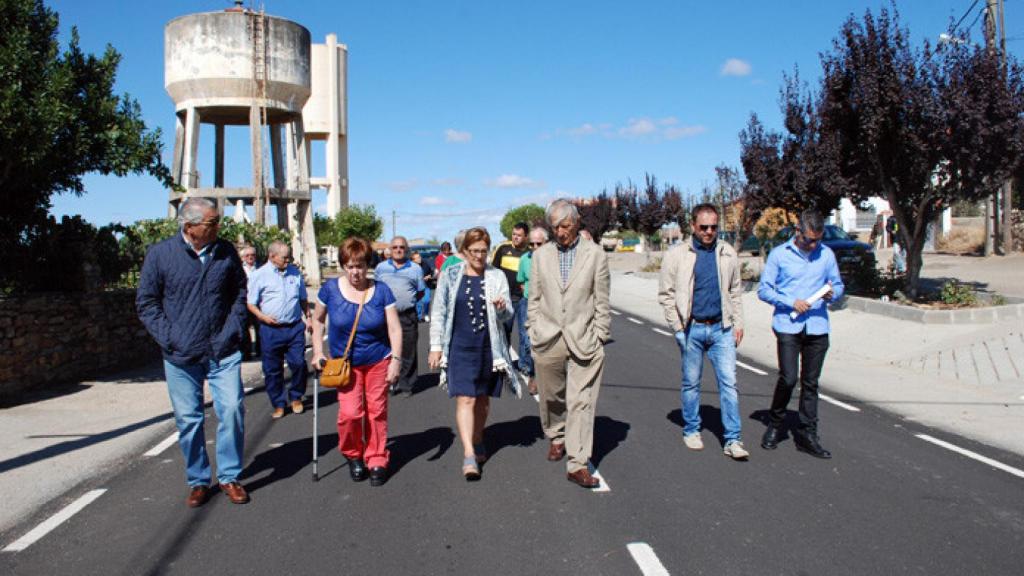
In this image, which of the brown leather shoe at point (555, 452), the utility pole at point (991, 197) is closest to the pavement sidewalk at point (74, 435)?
the brown leather shoe at point (555, 452)

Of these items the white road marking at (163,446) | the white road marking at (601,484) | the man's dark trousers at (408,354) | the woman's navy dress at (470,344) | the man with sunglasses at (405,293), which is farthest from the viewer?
the man's dark trousers at (408,354)

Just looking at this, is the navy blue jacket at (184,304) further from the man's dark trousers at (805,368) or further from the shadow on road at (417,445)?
the man's dark trousers at (805,368)

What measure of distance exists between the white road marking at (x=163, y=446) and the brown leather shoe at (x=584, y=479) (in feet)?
11.8

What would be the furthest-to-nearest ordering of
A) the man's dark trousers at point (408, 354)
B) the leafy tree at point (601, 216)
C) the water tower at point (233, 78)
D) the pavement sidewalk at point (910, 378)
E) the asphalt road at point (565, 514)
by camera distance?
1. the leafy tree at point (601, 216)
2. the water tower at point (233, 78)
3. the man's dark trousers at point (408, 354)
4. the pavement sidewalk at point (910, 378)
5. the asphalt road at point (565, 514)

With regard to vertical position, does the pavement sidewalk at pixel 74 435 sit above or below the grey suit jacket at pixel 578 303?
below

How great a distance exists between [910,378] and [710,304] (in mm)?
5485

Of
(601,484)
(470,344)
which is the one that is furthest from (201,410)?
(601,484)

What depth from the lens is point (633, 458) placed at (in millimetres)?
6527

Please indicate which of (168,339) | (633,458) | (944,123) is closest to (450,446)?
(633,458)

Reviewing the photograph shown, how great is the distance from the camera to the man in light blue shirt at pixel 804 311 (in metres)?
6.53

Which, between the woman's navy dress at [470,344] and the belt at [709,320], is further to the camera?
the belt at [709,320]

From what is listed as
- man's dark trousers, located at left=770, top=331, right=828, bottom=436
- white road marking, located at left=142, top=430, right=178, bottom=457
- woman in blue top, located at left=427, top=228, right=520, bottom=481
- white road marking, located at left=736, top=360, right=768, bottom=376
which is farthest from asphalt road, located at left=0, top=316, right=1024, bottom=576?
white road marking, located at left=736, top=360, right=768, bottom=376

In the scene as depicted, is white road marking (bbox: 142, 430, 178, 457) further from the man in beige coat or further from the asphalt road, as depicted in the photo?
the man in beige coat

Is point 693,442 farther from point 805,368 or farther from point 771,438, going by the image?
point 805,368
